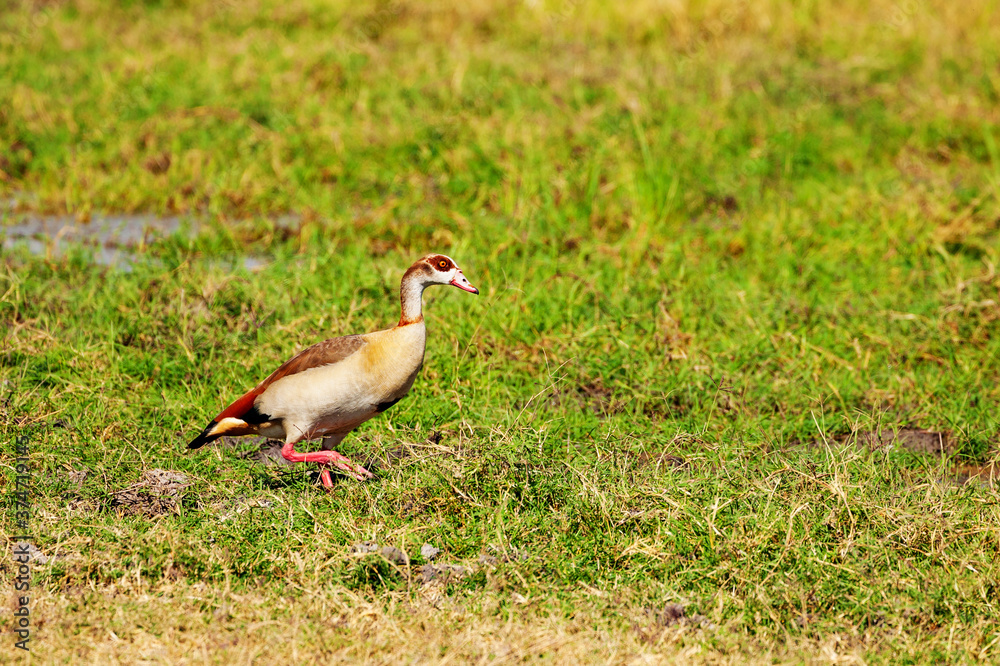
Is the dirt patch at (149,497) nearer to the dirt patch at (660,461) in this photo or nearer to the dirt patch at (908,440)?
the dirt patch at (660,461)

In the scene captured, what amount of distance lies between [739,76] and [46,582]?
24.4 ft

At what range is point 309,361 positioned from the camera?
4484mm

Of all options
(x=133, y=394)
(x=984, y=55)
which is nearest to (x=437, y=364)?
(x=133, y=394)

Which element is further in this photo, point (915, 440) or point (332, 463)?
point (915, 440)

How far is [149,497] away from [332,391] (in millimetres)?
789

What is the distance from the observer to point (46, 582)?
3.69 m

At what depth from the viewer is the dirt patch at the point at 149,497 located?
4156mm

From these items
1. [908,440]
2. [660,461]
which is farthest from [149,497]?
[908,440]

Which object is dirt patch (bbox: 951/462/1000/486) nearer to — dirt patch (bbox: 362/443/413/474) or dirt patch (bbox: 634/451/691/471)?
dirt patch (bbox: 634/451/691/471)

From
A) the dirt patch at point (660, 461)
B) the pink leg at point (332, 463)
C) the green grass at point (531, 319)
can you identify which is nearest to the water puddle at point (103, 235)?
the green grass at point (531, 319)

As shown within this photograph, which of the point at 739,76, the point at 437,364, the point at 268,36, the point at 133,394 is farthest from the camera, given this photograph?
the point at 268,36

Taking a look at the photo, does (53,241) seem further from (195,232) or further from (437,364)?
(437,364)

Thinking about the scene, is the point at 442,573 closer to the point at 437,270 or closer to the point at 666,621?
the point at 666,621

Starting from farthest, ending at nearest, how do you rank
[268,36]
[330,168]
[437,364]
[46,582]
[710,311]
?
[268,36]
[330,168]
[710,311]
[437,364]
[46,582]
